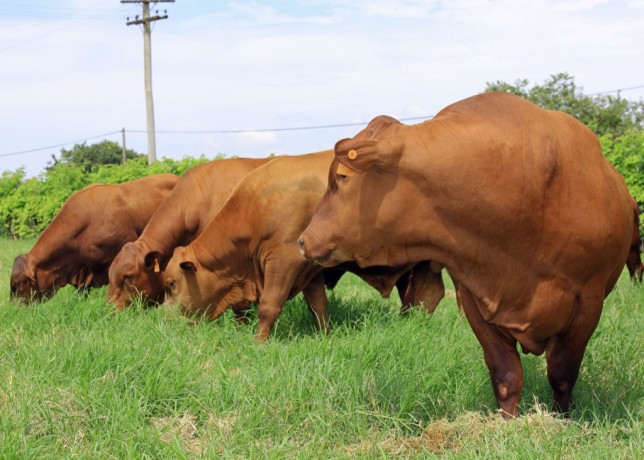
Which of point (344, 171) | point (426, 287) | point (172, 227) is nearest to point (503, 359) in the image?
point (344, 171)

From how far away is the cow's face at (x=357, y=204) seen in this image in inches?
151

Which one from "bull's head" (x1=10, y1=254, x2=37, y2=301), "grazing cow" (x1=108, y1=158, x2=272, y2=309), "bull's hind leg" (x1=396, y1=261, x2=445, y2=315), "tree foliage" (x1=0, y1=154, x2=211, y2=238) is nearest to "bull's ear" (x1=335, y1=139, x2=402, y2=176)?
"bull's hind leg" (x1=396, y1=261, x2=445, y2=315)

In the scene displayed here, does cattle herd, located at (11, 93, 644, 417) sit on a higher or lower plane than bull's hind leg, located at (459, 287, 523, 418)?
higher

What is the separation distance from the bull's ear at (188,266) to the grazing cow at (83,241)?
285 cm

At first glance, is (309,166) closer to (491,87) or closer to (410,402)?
(410,402)

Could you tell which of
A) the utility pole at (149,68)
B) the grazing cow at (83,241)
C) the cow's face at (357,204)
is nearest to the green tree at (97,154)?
the utility pole at (149,68)

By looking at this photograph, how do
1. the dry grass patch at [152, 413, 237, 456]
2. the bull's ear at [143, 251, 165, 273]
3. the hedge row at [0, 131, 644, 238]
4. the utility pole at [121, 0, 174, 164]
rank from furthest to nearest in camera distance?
the utility pole at [121, 0, 174, 164], the hedge row at [0, 131, 644, 238], the bull's ear at [143, 251, 165, 273], the dry grass patch at [152, 413, 237, 456]

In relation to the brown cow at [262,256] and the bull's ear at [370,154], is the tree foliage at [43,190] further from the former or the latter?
the bull's ear at [370,154]

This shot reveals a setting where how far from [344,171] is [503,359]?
1.31 meters

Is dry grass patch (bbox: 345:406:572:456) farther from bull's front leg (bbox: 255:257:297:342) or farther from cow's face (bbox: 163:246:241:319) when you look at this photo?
cow's face (bbox: 163:246:241:319)

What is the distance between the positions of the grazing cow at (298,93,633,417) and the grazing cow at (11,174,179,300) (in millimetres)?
6281

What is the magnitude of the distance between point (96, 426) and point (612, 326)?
12.7 feet

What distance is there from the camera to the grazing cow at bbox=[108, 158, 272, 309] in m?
8.09

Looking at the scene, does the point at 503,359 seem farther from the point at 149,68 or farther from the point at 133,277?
the point at 149,68
